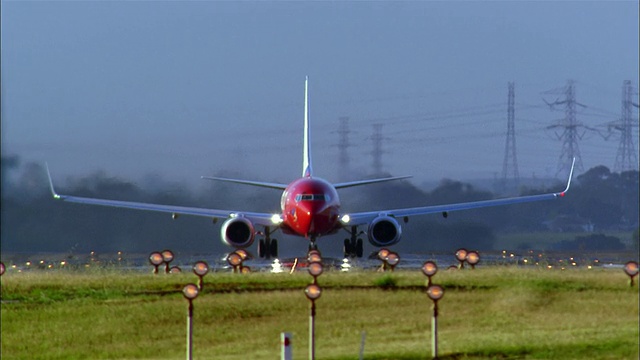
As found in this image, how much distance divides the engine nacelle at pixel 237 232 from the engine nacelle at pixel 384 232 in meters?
4.85

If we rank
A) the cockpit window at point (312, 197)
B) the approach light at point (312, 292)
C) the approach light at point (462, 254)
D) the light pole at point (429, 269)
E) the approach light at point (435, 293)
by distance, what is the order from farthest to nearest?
1. the cockpit window at point (312, 197)
2. the approach light at point (462, 254)
3. the light pole at point (429, 269)
4. the approach light at point (435, 293)
5. the approach light at point (312, 292)

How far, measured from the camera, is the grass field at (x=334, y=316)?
27.0 m

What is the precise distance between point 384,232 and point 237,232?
5.94m

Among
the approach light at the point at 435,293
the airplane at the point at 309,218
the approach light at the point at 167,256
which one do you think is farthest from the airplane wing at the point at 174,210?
the approach light at the point at 435,293

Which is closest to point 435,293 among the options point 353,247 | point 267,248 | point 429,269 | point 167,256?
point 429,269

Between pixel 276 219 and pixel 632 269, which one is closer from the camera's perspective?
pixel 632 269

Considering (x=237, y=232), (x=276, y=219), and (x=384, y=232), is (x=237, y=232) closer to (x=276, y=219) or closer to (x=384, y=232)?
(x=276, y=219)

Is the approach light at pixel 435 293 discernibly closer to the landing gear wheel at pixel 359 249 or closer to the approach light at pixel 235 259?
the approach light at pixel 235 259

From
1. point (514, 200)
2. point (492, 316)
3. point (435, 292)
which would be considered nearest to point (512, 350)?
point (435, 292)

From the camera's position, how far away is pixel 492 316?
99.2 feet

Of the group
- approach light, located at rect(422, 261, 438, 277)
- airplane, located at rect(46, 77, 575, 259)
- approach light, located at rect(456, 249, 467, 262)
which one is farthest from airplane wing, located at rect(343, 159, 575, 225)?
approach light, located at rect(422, 261, 438, 277)

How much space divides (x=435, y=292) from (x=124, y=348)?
7197mm

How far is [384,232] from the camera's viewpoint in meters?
55.3

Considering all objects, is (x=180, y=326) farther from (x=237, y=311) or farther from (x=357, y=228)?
(x=357, y=228)
